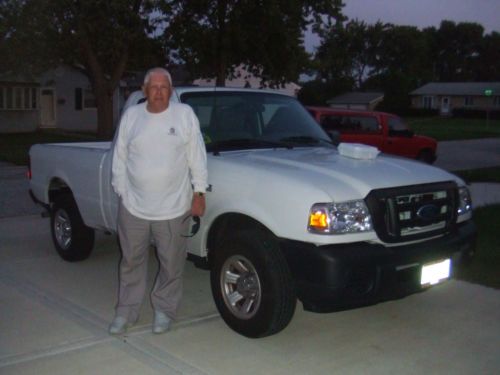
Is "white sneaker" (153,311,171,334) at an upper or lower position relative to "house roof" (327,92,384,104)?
lower

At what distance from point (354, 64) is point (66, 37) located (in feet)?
273

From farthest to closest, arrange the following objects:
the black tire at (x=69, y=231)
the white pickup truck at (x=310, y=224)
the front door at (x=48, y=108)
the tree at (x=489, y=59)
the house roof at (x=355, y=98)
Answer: the tree at (x=489, y=59) < the house roof at (x=355, y=98) < the front door at (x=48, y=108) < the black tire at (x=69, y=231) < the white pickup truck at (x=310, y=224)

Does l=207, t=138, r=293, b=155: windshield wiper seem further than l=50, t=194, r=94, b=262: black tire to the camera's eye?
No

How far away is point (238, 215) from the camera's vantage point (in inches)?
189

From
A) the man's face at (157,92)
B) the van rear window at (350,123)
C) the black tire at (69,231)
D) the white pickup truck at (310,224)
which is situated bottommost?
the black tire at (69,231)

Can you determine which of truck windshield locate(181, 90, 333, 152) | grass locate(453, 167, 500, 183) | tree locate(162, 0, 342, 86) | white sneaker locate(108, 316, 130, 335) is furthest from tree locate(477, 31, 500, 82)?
white sneaker locate(108, 316, 130, 335)

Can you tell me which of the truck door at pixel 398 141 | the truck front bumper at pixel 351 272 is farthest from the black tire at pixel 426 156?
the truck front bumper at pixel 351 272

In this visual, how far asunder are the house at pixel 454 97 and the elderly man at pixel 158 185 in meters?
75.6

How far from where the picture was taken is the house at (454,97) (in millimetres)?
77188

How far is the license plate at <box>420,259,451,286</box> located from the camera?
4570mm

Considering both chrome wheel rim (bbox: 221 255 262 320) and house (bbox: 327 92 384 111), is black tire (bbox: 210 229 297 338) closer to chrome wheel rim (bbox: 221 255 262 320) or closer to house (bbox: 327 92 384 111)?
chrome wheel rim (bbox: 221 255 262 320)

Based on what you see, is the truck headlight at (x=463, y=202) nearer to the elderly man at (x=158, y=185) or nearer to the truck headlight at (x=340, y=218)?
the truck headlight at (x=340, y=218)

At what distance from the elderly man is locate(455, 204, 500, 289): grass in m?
2.11

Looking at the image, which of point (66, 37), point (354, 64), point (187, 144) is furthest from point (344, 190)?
point (354, 64)
